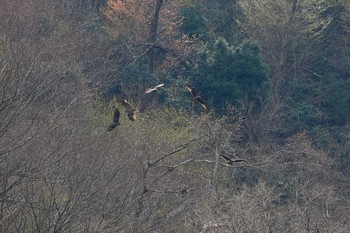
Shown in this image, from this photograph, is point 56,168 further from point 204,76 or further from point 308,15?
point 308,15

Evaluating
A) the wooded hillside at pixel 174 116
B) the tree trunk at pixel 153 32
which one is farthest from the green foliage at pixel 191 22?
the tree trunk at pixel 153 32

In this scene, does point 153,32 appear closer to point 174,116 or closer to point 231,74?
point 231,74

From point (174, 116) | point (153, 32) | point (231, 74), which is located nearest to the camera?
point (174, 116)

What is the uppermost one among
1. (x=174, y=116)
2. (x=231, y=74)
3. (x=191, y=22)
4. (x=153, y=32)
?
(x=153, y=32)

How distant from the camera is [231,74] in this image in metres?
35.9

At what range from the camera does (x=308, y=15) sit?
39.1m

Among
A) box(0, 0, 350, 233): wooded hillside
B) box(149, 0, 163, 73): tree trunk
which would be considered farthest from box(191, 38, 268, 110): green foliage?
box(149, 0, 163, 73): tree trunk

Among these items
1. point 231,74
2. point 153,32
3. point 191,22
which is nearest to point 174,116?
point 231,74

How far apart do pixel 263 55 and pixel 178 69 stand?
3917mm

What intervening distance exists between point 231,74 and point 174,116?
6.11 metres

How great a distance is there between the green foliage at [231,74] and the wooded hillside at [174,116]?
52mm

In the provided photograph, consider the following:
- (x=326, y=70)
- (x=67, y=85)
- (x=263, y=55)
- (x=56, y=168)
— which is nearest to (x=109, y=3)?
(x=263, y=55)

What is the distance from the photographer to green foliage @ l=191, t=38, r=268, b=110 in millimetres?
35562

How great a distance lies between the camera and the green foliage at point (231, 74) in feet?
117
